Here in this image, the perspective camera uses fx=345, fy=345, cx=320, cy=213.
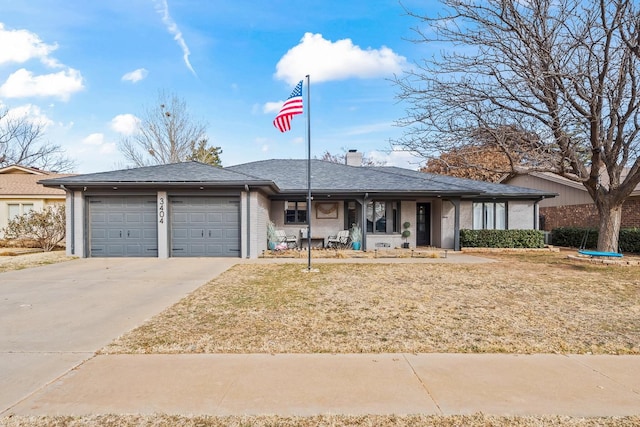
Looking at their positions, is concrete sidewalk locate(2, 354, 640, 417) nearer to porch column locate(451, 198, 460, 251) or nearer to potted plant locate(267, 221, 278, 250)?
potted plant locate(267, 221, 278, 250)

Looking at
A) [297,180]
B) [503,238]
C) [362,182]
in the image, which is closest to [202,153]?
[297,180]

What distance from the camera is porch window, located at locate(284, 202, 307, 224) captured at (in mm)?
15844

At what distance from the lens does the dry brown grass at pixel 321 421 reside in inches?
99.2

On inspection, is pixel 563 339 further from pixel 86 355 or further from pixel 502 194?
pixel 502 194

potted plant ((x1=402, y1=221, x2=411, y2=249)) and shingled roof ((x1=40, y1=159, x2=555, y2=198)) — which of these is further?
potted plant ((x1=402, y1=221, x2=411, y2=249))

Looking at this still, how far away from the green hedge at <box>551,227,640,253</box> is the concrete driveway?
1673 cm

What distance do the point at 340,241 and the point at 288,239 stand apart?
2.30 m

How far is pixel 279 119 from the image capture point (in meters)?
10.6

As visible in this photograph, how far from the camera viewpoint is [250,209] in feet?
42.2

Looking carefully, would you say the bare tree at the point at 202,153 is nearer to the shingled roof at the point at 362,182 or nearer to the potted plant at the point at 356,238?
the shingled roof at the point at 362,182

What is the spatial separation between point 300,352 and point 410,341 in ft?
4.52

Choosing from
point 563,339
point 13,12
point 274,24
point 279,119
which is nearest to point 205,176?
point 279,119

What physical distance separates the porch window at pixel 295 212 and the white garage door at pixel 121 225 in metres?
5.53

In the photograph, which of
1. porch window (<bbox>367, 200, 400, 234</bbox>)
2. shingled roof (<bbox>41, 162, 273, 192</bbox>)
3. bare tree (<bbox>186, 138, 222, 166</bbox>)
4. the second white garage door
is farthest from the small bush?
bare tree (<bbox>186, 138, 222, 166</bbox>)
